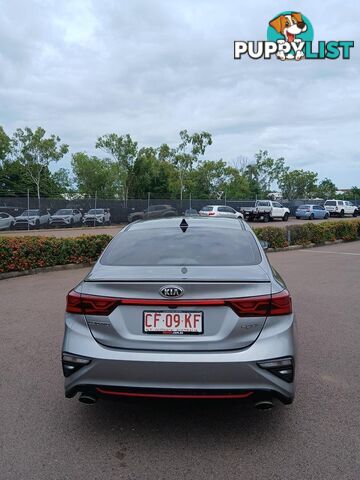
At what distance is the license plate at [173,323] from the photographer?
2.97 meters

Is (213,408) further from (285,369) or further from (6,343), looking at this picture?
(6,343)

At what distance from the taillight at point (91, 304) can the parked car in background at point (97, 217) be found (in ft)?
94.3

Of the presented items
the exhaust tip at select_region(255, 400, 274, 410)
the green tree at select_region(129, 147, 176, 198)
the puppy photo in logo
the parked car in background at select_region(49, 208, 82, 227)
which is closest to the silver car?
the exhaust tip at select_region(255, 400, 274, 410)

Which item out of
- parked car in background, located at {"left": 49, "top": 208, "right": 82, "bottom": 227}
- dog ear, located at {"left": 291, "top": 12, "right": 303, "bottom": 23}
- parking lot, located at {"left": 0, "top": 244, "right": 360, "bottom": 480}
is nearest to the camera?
parking lot, located at {"left": 0, "top": 244, "right": 360, "bottom": 480}

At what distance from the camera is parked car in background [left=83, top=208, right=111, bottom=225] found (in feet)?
103

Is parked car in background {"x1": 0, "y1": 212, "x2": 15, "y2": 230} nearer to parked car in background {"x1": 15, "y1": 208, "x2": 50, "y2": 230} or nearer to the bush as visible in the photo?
parked car in background {"x1": 15, "y1": 208, "x2": 50, "y2": 230}

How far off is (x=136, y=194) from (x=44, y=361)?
5723 centimetres

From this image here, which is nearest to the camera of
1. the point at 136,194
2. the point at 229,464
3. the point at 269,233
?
the point at 229,464

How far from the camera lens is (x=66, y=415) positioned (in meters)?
3.54

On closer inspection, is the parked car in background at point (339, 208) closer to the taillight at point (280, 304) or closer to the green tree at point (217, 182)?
the green tree at point (217, 182)

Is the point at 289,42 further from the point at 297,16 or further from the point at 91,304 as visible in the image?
the point at 91,304

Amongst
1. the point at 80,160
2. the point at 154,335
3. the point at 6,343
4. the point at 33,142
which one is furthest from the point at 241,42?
the point at 80,160

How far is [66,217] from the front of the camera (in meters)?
30.0

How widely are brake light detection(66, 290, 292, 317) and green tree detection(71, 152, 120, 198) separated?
58.3 m
